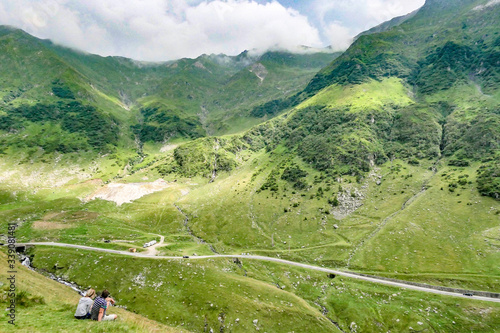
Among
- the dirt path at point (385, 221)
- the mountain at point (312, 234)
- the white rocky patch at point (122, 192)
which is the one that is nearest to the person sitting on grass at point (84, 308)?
the mountain at point (312, 234)

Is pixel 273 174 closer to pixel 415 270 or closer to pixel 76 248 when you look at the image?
pixel 415 270

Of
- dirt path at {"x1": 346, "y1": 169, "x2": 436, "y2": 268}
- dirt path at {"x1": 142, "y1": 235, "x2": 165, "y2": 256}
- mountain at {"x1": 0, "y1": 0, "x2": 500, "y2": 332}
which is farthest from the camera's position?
dirt path at {"x1": 346, "y1": 169, "x2": 436, "y2": 268}

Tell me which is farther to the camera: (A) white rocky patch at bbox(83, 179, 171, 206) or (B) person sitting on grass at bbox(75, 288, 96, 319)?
(A) white rocky patch at bbox(83, 179, 171, 206)

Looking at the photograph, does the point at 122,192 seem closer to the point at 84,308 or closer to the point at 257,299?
the point at 257,299

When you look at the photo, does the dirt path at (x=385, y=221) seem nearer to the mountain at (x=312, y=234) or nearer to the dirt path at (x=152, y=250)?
the mountain at (x=312, y=234)

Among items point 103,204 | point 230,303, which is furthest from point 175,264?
point 103,204

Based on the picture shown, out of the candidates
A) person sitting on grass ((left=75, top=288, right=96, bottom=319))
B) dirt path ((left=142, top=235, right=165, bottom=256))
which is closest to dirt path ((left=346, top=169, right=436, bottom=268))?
dirt path ((left=142, top=235, right=165, bottom=256))

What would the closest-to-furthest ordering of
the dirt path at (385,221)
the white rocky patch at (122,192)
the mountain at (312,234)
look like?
the mountain at (312,234) < the dirt path at (385,221) < the white rocky patch at (122,192)

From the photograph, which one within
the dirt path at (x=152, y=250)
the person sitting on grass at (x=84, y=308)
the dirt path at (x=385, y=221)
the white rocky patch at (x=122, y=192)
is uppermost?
the person sitting on grass at (x=84, y=308)

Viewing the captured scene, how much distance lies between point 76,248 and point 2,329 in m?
97.0

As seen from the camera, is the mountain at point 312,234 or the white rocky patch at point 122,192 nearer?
the mountain at point 312,234

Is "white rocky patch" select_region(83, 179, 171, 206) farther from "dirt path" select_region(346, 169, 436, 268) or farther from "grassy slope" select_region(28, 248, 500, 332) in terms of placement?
"dirt path" select_region(346, 169, 436, 268)

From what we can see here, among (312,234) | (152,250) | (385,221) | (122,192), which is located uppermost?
(122,192)

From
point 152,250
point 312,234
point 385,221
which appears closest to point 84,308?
point 152,250
